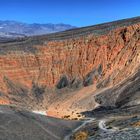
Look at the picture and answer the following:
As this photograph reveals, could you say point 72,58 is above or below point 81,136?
above

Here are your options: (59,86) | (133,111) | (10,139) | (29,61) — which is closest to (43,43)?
(29,61)

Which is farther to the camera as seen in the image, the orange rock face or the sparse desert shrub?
the orange rock face

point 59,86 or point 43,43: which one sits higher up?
point 43,43

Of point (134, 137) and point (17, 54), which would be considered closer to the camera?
point (134, 137)

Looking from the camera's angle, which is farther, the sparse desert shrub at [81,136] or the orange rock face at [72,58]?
the orange rock face at [72,58]

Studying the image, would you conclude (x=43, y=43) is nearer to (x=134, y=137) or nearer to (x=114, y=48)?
(x=114, y=48)

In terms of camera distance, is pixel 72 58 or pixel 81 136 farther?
pixel 72 58

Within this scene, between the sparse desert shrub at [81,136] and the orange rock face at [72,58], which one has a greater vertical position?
the orange rock face at [72,58]

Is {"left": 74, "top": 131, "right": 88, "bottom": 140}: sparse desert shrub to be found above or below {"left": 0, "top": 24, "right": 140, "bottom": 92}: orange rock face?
below
